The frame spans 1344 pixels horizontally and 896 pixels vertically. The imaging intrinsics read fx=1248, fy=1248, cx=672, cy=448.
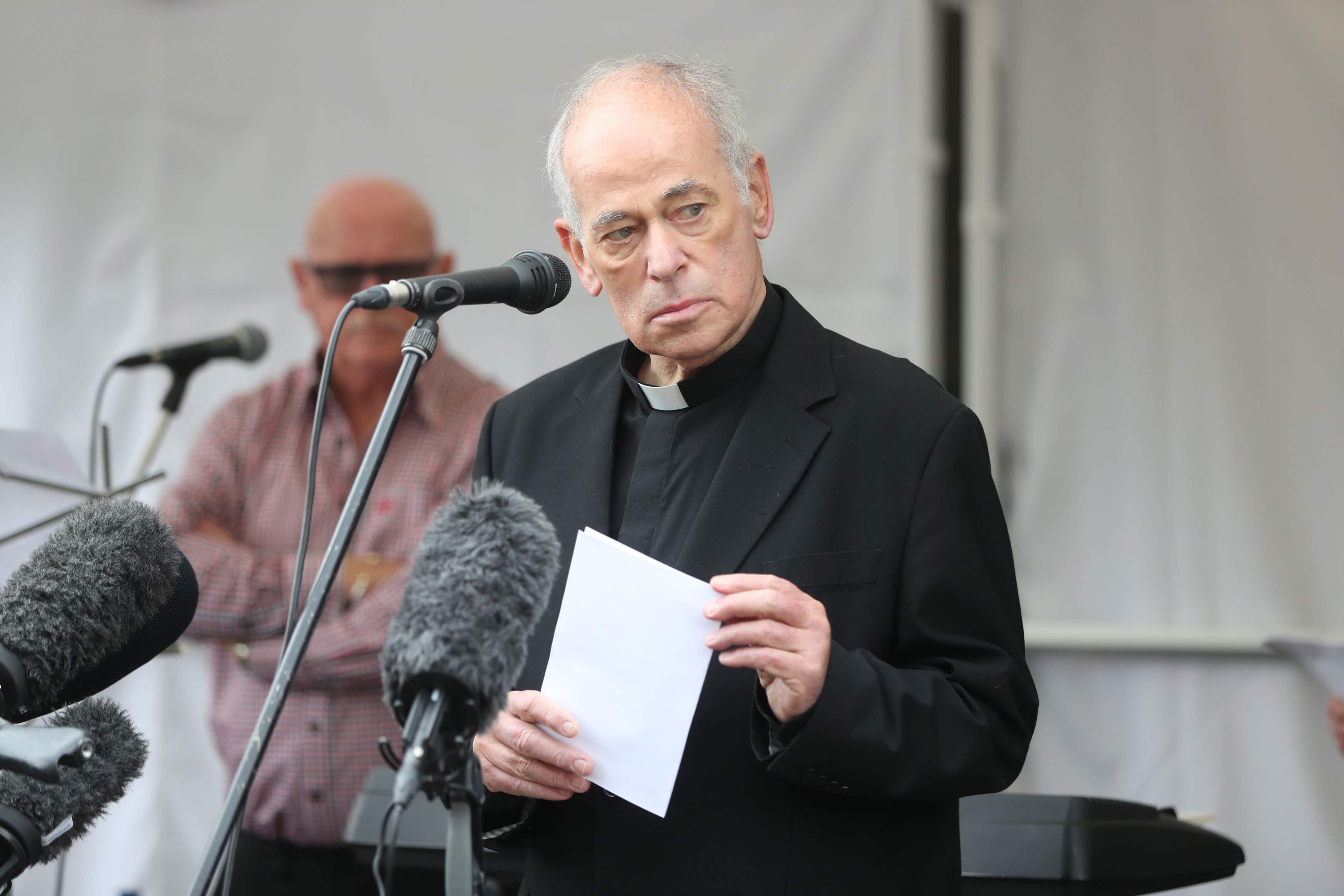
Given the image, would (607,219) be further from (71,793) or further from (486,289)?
(71,793)

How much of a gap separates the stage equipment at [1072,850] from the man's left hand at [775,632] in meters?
0.92

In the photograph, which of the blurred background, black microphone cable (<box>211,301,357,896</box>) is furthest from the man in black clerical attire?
the blurred background

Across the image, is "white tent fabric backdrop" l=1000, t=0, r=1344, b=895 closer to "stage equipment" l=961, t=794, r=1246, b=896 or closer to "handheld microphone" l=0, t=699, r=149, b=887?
"stage equipment" l=961, t=794, r=1246, b=896

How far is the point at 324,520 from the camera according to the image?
3.56 meters

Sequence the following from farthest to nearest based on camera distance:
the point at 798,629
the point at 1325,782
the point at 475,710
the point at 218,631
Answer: the point at 1325,782, the point at 218,631, the point at 798,629, the point at 475,710

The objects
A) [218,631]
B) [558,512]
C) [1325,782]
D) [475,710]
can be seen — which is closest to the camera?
[475,710]

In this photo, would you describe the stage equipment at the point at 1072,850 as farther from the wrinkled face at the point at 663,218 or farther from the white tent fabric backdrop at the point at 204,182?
the white tent fabric backdrop at the point at 204,182

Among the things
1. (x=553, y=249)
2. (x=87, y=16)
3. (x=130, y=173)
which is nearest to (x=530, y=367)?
(x=553, y=249)

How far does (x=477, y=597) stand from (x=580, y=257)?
938mm

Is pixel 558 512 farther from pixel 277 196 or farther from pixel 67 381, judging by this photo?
pixel 67 381

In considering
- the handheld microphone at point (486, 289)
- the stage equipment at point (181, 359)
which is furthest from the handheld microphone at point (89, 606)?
the stage equipment at point (181, 359)

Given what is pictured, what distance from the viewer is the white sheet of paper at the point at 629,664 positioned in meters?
1.43

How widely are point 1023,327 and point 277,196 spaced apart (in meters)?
2.35

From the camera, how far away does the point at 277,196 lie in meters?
3.96
